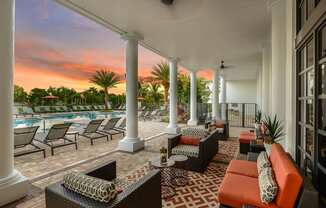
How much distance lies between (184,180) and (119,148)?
2.72 meters

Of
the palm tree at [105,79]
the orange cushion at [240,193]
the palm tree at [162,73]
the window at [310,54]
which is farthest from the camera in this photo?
the palm tree at [105,79]

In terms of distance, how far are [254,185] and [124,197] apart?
165cm

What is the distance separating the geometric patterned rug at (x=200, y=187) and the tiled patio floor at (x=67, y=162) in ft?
2.14

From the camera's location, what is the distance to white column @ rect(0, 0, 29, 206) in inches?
104

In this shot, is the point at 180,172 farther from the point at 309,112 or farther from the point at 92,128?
the point at 92,128

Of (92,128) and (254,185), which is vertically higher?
(92,128)

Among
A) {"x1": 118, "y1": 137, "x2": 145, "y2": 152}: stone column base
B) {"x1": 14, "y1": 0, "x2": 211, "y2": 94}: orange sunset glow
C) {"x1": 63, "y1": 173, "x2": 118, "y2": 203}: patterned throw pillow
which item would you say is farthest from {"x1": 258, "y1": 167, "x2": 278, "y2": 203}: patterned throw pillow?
{"x1": 14, "y1": 0, "x2": 211, "y2": 94}: orange sunset glow

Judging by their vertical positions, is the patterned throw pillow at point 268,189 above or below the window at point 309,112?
below

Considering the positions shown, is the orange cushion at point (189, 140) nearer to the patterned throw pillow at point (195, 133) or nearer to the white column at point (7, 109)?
the patterned throw pillow at point (195, 133)

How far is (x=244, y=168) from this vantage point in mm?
2842

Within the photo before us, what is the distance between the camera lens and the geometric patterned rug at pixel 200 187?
271cm

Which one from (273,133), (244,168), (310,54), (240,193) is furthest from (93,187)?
(273,133)

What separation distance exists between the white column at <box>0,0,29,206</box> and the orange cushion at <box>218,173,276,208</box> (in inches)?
117

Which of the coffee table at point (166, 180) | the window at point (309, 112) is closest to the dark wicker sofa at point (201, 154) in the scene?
the coffee table at point (166, 180)
